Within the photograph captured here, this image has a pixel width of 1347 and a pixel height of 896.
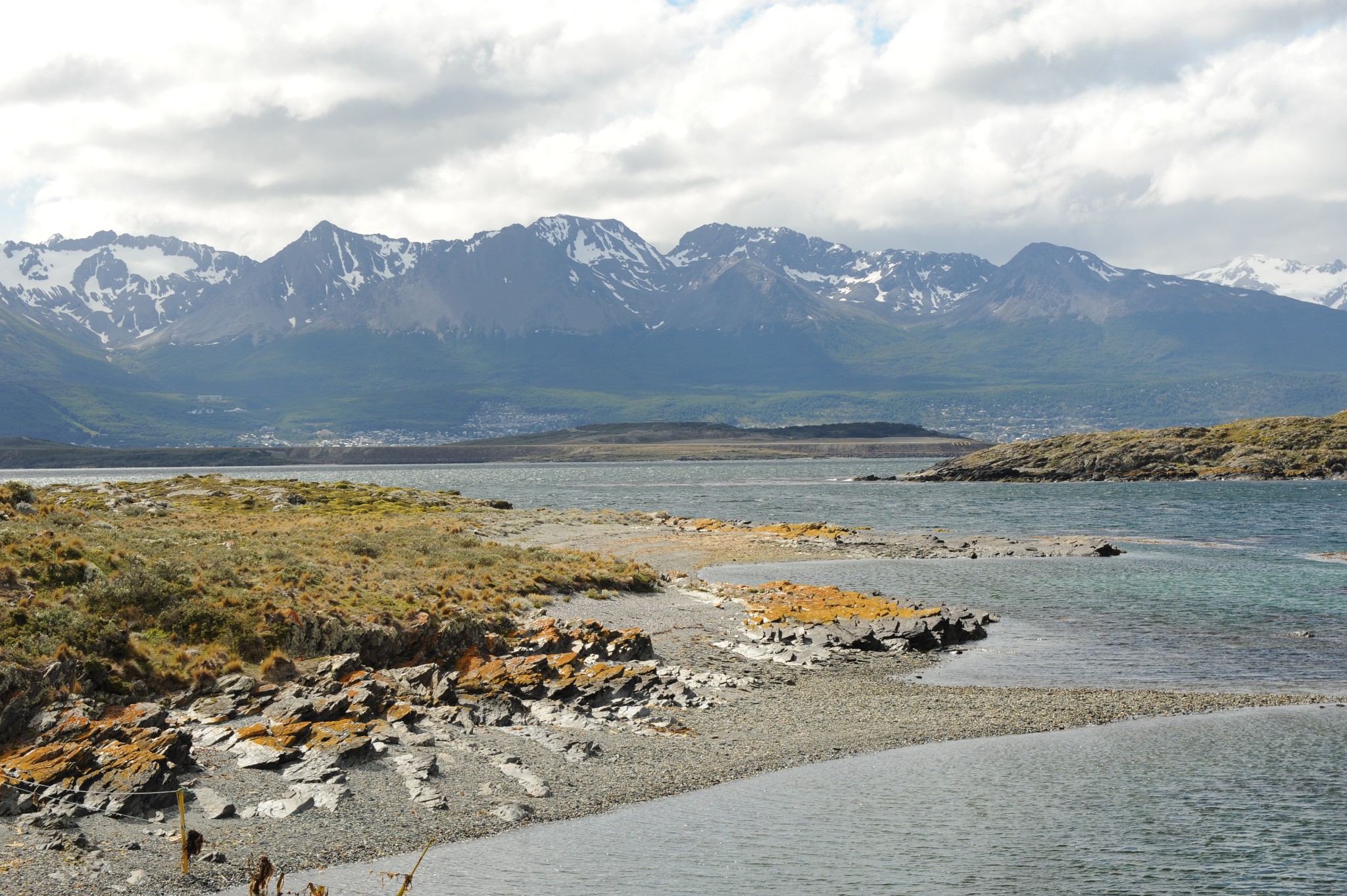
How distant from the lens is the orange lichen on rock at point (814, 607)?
138 ft

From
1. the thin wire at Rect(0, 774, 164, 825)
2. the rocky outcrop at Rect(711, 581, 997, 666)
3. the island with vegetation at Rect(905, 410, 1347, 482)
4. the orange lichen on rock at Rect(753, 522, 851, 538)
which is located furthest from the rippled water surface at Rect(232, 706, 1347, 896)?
the island with vegetation at Rect(905, 410, 1347, 482)

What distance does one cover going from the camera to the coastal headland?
62.6ft

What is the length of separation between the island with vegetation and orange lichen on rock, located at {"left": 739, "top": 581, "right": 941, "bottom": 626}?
14510 cm

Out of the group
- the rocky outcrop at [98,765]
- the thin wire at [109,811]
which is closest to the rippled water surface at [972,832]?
the thin wire at [109,811]

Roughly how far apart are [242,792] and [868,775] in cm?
1410

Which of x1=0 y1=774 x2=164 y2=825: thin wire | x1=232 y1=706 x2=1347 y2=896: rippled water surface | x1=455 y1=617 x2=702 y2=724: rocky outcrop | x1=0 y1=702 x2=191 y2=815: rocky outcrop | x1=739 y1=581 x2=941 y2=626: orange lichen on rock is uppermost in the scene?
x1=0 y1=702 x2=191 y2=815: rocky outcrop

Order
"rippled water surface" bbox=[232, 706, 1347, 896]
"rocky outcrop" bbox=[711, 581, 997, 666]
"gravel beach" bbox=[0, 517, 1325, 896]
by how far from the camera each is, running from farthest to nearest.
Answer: "rocky outcrop" bbox=[711, 581, 997, 666], "rippled water surface" bbox=[232, 706, 1347, 896], "gravel beach" bbox=[0, 517, 1325, 896]

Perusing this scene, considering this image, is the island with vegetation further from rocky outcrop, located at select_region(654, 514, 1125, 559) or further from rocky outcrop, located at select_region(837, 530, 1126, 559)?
rocky outcrop, located at select_region(837, 530, 1126, 559)

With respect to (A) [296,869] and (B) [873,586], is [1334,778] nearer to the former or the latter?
(A) [296,869]

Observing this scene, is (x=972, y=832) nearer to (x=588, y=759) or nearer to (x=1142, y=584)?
(x=588, y=759)

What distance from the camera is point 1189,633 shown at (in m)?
41.0

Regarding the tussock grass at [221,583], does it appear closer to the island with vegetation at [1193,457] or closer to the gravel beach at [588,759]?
the gravel beach at [588,759]

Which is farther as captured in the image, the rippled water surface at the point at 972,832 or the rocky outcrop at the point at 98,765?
the rocky outcrop at the point at 98,765

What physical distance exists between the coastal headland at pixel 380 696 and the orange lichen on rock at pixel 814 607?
0.23 metres
